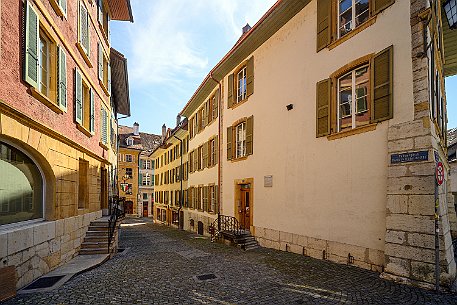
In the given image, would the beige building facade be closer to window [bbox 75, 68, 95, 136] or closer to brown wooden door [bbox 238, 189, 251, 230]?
brown wooden door [bbox 238, 189, 251, 230]

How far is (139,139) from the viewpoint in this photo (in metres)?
47.7

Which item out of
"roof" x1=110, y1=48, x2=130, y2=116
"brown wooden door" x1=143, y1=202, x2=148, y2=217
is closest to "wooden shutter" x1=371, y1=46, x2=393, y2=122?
"roof" x1=110, y1=48, x2=130, y2=116

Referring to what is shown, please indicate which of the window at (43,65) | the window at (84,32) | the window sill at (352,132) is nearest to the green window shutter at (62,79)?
the window at (43,65)

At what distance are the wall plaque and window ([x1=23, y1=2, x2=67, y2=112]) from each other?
891cm

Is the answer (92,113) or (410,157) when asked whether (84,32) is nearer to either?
(92,113)

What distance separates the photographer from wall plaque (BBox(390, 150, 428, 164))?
21.1 feet

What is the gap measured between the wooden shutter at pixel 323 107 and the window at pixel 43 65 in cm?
791

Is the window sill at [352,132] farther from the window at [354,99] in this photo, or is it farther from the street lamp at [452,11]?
the street lamp at [452,11]

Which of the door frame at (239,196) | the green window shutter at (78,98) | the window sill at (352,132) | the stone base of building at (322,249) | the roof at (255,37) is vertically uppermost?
the roof at (255,37)

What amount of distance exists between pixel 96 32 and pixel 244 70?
7.25 metres

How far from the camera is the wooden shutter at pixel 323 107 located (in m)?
8.86

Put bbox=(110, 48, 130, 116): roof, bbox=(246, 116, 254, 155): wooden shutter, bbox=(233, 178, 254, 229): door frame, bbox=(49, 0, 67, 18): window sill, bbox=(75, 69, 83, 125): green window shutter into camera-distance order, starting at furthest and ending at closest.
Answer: bbox=(110, 48, 130, 116): roof, bbox=(246, 116, 254, 155): wooden shutter, bbox=(233, 178, 254, 229): door frame, bbox=(75, 69, 83, 125): green window shutter, bbox=(49, 0, 67, 18): window sill

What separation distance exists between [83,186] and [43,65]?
5.17 metres

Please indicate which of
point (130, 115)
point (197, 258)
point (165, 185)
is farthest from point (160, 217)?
point (197, 258)
